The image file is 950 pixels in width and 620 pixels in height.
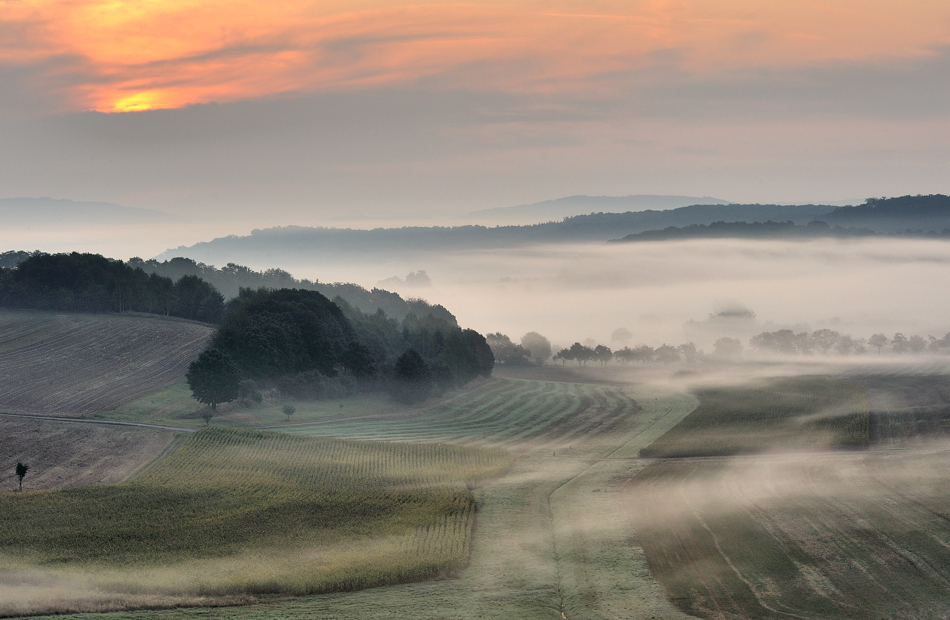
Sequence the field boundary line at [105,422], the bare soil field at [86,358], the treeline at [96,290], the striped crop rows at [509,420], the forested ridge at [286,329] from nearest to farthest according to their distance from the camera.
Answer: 1. the field boundary line at [105,422]
2. the striped crop rows at [509,420]
3. the bare soil field at [86,358]
4. the forested ridge at [286,329]
5. the treeline at [96,290]

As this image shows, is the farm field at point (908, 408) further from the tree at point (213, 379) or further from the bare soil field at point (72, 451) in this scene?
the tree at point (213, 379)

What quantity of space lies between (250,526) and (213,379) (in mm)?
57967

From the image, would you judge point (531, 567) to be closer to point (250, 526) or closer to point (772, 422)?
point (250, 526)

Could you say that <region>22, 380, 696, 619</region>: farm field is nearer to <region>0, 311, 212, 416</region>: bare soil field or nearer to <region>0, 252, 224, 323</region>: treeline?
<region>0, 311, 212, 416</region>: bare soil field

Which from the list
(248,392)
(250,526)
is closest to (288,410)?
(248,392)

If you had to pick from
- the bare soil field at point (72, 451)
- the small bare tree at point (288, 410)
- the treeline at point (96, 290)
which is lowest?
the small bare tree at point (288, 410)

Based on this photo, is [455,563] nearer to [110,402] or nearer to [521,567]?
[521,567]

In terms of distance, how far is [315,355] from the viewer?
142750mm

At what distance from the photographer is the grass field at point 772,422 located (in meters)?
90.4

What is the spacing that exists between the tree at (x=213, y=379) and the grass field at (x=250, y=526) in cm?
2879

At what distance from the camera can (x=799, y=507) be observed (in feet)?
206

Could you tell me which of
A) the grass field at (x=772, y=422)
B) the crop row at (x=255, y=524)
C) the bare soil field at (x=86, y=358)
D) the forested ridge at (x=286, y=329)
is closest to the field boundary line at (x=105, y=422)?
the bare soil field at (x=86, y=358)

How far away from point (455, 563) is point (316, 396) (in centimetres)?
8294

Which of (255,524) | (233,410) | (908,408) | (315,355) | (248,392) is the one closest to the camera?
(255,524)
